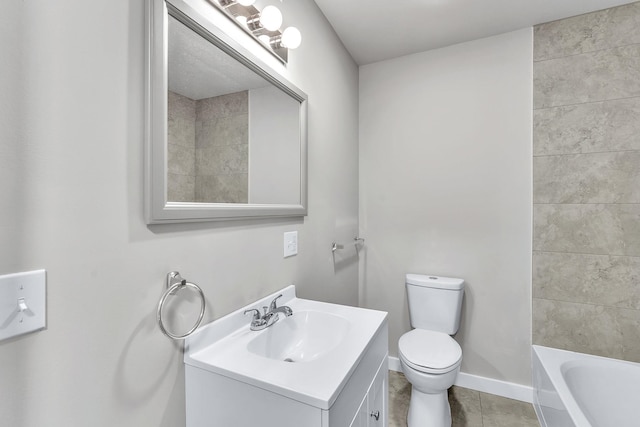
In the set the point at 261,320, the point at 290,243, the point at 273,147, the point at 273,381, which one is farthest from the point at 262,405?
the point at 273,147

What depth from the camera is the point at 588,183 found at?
1776 millimetres

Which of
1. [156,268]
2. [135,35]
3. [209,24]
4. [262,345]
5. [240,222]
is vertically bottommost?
[262,345]

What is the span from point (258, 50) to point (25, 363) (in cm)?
121

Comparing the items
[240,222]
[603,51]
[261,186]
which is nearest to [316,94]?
[261,186]

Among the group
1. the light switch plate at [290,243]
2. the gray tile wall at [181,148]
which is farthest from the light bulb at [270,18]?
the light switch plate at [290,243]

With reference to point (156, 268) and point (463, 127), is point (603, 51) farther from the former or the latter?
point (156, 268)

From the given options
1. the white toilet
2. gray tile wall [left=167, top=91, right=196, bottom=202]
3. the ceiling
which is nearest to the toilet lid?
the white toilet

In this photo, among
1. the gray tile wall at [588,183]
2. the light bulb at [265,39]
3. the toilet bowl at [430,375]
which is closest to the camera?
the light bulb at [265,39]

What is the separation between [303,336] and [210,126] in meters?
0.93

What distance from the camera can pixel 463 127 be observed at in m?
2.09

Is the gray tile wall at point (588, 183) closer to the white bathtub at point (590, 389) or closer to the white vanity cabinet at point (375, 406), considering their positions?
the white bathtub at point (590, 389)

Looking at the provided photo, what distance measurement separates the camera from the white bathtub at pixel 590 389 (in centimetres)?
142

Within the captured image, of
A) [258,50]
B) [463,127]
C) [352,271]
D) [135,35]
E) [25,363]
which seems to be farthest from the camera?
[352,271]

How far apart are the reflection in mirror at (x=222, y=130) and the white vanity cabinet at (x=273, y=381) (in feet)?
1.62
